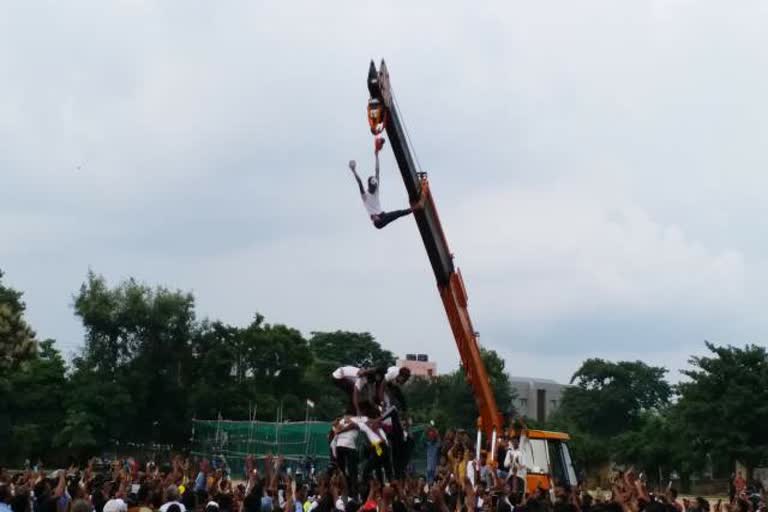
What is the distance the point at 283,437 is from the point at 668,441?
78.9ft

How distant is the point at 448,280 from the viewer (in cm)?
2609

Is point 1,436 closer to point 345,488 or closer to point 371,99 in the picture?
point 371,99

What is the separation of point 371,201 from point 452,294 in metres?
5.37

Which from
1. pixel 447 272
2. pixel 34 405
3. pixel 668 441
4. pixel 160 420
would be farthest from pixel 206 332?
pixel 447 272

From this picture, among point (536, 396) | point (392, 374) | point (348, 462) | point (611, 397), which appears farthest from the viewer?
point (536, 396)

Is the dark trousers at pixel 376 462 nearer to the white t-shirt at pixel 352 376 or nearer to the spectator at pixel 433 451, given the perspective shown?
the white t-shirt at pixel 352 376

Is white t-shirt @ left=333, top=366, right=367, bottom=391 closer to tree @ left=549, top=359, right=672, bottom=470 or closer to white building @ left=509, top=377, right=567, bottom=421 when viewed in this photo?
tree @ left=549, top=359, right=672, bottom=470

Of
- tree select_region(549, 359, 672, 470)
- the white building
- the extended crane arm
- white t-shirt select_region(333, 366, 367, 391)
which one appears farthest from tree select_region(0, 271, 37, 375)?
the white building

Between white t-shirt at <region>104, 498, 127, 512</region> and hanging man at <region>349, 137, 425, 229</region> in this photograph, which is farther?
hanging man at <region>349, 137, 425, 229</region>

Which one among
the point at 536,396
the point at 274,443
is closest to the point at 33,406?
the point at 274,443

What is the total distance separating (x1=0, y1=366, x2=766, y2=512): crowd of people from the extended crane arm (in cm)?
97

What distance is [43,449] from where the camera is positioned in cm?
5334

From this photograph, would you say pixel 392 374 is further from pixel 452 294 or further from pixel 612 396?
pixel 612 396

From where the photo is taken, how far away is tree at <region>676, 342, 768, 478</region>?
46.5 m
